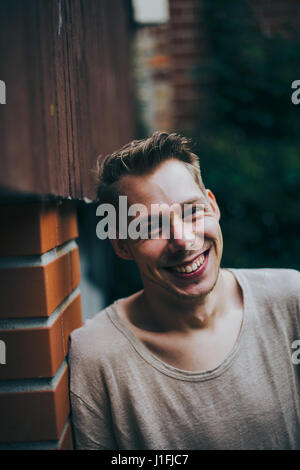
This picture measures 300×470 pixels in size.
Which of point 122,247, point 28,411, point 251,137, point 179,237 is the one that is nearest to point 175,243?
point 179,237

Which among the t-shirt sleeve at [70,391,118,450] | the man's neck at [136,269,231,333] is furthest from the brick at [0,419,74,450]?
the man's neck at [136,269,231,333]

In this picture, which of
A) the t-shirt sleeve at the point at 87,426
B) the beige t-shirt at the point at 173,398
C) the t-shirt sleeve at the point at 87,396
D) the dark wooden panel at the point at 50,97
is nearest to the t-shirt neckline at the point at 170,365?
the beige t-shirt at the point at 173,398

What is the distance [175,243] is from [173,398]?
0.51 m

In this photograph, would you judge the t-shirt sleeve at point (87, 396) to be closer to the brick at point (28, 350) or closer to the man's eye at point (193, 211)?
the brick at point (28, 350)

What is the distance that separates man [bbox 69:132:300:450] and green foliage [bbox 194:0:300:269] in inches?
78.6

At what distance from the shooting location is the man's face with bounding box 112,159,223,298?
1454 mm

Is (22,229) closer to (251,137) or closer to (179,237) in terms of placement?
(179,237)

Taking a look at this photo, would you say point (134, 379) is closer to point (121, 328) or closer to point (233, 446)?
point (121, 328)

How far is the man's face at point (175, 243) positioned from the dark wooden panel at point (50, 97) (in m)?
0.25

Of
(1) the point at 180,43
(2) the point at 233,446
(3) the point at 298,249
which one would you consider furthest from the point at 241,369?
(1) the point at 180,43

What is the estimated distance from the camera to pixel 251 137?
412 cm

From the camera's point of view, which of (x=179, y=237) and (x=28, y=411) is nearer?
(x=28, y=411)

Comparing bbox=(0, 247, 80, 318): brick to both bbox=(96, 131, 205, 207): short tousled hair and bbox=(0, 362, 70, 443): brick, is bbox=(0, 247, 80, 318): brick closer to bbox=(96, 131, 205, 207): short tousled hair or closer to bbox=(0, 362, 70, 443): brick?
bbox=(0, 362, 70, 443): brick

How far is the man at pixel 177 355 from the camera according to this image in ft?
4.82
